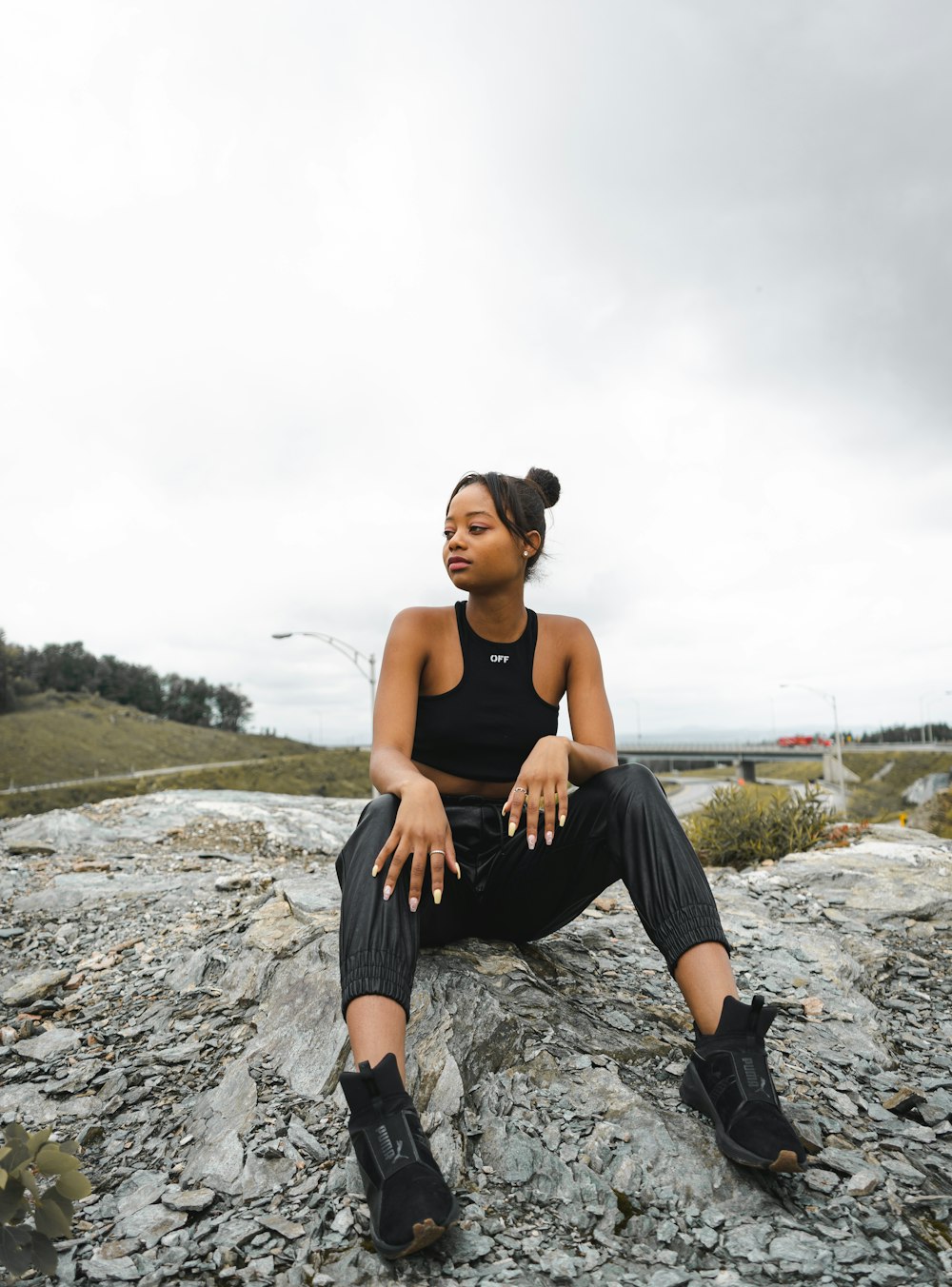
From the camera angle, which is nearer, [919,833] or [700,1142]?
[700,1142]

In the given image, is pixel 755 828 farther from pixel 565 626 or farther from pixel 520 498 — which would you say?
pixel 520 498

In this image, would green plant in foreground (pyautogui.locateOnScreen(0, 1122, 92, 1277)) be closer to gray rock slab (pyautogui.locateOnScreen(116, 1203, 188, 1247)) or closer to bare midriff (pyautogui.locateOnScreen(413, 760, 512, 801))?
gray rock slab (pyautogui.locateOnScreen(116, 1203, 188, 1247))

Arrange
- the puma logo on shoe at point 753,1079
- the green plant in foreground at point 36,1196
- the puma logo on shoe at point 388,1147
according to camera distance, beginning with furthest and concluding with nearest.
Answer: the puma logo on shoe at point 753,1079, the puma logo on shoe at point 388,1147, the green plant in foreground at point 36,1196

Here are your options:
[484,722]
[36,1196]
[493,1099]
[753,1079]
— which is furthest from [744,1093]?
[36,1196]

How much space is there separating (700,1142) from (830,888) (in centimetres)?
409

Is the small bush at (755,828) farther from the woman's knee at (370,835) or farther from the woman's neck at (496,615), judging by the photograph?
the woman's knee at (370,835)

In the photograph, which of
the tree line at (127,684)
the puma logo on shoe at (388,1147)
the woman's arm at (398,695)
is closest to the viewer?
the puma logo on shoe at (388,1147)

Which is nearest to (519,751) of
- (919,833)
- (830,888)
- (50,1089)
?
(50,1089)

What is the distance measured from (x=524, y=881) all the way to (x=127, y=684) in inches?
4030

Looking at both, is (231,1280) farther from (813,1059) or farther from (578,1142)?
(813,1059)

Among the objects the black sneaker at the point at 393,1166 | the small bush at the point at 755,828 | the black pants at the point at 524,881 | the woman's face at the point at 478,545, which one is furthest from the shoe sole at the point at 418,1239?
the small bush at the point at 755,828

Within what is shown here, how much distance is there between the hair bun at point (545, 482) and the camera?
139 inches

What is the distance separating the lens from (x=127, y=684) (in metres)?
95.8

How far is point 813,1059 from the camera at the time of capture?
10.1 feet
